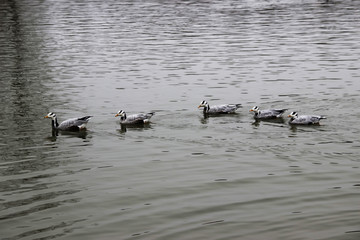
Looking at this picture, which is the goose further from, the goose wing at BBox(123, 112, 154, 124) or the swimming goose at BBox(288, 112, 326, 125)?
the swimming goose at BBox(288, 112, 326, 125)

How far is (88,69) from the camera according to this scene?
43562 mm

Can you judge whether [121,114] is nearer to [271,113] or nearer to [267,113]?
[267,113]

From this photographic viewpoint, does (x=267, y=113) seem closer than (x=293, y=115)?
No

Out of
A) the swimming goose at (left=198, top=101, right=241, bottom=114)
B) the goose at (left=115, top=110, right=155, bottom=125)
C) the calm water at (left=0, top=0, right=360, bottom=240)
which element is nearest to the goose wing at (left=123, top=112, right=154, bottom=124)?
the goose at (left=115, top=110, right=155, bottom=125)

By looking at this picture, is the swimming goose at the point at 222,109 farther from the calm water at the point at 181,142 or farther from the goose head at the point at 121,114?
the goose head at the point at 121,114

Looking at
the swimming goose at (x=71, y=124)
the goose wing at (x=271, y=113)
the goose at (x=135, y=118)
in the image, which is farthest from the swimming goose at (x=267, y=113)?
the swimming goose at (x=71, y=124)

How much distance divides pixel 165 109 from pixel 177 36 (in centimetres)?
2931

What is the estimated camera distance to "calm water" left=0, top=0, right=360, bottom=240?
16.8 metres

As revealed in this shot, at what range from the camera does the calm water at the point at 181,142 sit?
16812 mm

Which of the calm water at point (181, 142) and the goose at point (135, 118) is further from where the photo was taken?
the goose at point (135, 118)

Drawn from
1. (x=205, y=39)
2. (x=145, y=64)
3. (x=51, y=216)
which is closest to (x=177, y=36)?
(x=205, y=39)

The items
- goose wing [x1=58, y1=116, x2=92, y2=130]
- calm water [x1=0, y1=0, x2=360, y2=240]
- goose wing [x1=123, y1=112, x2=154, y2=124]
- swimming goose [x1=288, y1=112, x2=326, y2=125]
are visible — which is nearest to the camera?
calm water [x1=0, y1=0, x2=360, y2=240]

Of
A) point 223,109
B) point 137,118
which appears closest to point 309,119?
→ point 223,109

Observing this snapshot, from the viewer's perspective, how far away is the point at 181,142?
24.6 metres
